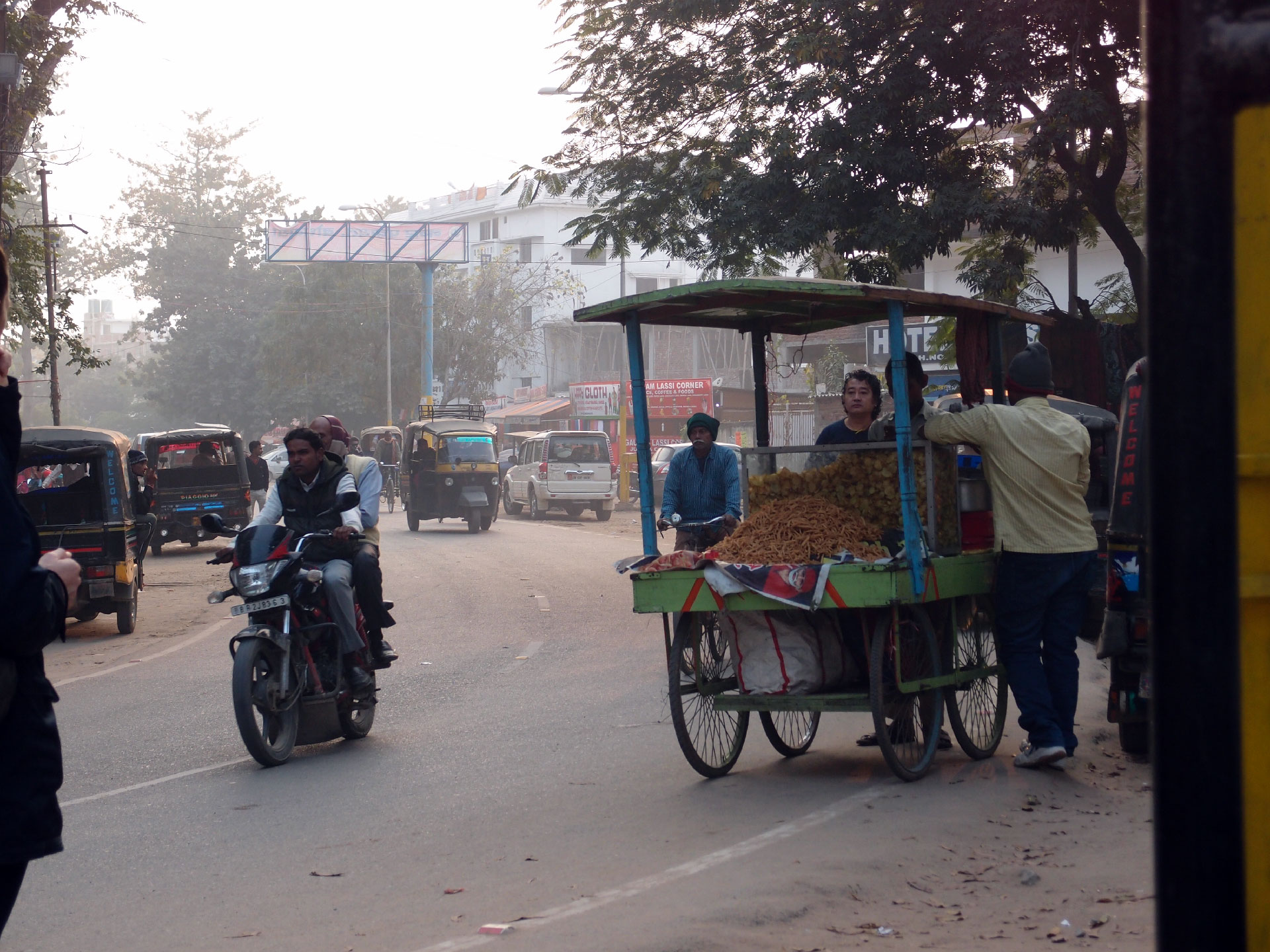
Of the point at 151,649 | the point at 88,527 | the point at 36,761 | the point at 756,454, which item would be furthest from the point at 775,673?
the point at 88,527

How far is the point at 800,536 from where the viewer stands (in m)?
6.55

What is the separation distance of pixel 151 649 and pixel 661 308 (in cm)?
785

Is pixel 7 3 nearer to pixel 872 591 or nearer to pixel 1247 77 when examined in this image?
pixel 872 591

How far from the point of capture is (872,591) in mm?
6199

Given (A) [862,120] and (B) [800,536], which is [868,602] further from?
(A) [862,120]

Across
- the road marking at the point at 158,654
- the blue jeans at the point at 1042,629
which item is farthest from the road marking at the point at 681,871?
the road marking at the point at 158,654

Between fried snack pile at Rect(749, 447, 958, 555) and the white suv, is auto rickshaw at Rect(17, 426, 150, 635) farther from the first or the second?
the white suv

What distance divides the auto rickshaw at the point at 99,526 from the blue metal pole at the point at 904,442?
937cm

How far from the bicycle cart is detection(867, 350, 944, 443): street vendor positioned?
0.16 m

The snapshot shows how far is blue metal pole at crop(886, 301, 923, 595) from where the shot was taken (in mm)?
6309

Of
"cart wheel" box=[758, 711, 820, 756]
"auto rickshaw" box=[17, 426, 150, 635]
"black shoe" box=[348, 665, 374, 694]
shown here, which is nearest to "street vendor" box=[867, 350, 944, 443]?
"cart wheel" box=[758, 711, 820, 756]

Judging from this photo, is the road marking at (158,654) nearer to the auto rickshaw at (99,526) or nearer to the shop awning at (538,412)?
the auto rickshaw at (99,526)

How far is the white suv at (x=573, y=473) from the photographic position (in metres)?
32.4

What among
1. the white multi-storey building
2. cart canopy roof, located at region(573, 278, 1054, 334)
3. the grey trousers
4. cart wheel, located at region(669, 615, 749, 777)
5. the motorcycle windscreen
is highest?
the white multi-storey building
